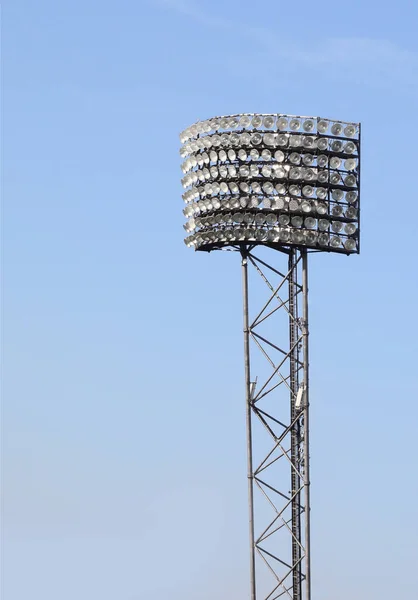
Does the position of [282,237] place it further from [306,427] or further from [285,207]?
[306,427]

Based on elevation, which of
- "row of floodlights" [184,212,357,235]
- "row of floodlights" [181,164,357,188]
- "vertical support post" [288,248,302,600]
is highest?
"row of floodlights" [181,164,357,188]

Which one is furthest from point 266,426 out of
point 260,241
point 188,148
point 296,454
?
point 188,148

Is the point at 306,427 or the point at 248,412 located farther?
the point at 248,412

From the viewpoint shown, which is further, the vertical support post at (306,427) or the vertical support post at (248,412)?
the vertical support post at (248,412)

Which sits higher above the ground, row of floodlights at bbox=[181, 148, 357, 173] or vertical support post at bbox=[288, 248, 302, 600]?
row of floodlights at bbox=[181, 148, 357, 173]

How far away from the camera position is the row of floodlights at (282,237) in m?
92.8

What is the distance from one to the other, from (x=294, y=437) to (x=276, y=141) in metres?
15.4

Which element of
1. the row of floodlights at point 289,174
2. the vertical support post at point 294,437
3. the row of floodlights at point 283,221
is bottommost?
the vertical support post at point 294,437

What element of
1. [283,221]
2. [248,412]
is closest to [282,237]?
[283,221]

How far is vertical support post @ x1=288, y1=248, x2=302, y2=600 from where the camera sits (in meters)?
92.3

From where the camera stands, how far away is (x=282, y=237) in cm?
9269

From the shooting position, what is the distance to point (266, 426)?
93.2 m

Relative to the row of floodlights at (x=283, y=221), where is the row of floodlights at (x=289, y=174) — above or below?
above

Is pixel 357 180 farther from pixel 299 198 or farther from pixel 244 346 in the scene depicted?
pixel 244 346
